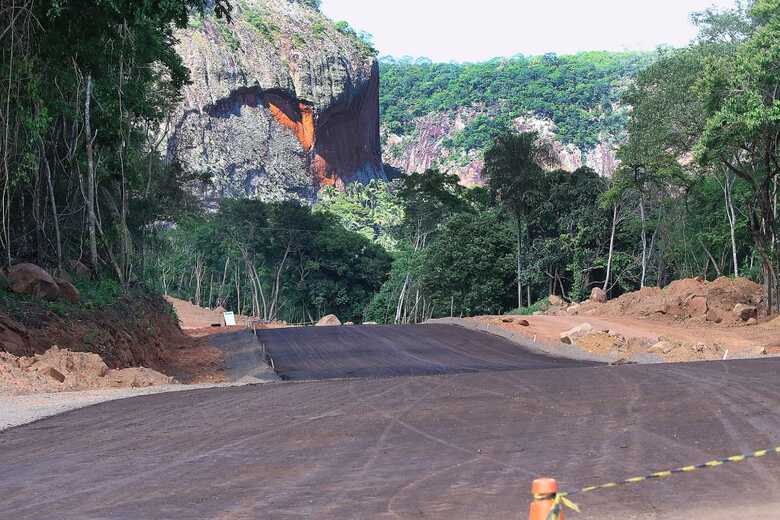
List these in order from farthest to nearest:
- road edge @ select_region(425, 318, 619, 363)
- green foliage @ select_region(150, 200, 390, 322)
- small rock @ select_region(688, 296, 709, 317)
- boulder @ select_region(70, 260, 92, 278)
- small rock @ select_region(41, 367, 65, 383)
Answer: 1. green foliage @ select_region(150, 200, 390, 322)
2. small rock @ select_region(688, 296, 709, 317)
3. boulder @ select_region(70, 260, 92, 278)
4. road edge @ select_region(425, 318, 619, 363)
5. small rock @ select_region(41, 367, 65, 383)

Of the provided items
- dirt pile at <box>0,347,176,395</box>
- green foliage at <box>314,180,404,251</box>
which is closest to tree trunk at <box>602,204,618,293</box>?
dirt pile at <box>0,347,176,395</box>

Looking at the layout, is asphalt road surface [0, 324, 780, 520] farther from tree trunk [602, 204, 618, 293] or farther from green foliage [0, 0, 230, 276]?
tree trunk [602, 204, 618, 293]

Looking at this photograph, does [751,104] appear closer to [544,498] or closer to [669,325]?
[669,325]

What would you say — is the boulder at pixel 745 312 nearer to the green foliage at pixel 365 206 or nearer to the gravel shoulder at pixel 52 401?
the gravel shoulder at pixel 52 401

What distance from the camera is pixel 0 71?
21.1 meters

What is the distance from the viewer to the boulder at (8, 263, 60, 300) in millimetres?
24406

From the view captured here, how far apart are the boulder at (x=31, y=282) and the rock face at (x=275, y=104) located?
86790mm

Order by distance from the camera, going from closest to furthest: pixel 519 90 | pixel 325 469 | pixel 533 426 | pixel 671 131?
1. pixel 325 469
2. pixel 533 426
3. pixel 671 131
4. pixel 519 90

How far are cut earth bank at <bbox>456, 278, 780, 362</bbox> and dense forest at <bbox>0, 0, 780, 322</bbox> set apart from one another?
2119mm

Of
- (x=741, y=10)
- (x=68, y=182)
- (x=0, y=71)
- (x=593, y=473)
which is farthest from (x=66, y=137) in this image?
(x=741, y=10)

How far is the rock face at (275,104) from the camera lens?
117 metres

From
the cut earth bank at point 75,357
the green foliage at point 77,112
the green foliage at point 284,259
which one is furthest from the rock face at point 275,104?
the cut earth bank at point 75,357

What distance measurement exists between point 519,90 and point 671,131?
14560 centimetres

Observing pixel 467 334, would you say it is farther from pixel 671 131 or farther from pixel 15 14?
pixel 15 14
